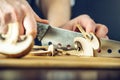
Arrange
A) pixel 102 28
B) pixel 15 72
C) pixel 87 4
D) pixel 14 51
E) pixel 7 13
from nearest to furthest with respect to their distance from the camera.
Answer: pixel 15 72 < pixel 14 51 < pixel 7 13 < pixel 102 28 < pixel 87 4

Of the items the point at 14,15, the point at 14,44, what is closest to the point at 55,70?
the point at 14,44

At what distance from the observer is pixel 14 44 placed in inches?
17.1

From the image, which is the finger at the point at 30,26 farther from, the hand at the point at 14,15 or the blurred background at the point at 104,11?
the blurred background at the point at 104,11

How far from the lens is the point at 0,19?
1.88ft

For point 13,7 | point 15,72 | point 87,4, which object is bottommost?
point 15,72

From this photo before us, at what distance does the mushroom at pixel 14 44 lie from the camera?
424mm

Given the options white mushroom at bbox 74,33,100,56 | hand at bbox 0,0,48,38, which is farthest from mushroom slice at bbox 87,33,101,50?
hand at bbox 0,0,48,38

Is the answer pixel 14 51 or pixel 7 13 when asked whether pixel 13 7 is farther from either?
pixel 14 51

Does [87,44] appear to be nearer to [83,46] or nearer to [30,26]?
[83,46]

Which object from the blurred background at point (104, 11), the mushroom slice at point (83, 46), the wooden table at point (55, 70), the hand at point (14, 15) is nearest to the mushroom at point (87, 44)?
the mushroom slice at point (83, 46)

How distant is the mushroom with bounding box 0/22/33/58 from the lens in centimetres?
42

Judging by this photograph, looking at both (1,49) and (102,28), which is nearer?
(1,49)

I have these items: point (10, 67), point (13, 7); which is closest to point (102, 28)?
point (13, 7)

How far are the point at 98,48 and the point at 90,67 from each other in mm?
278
